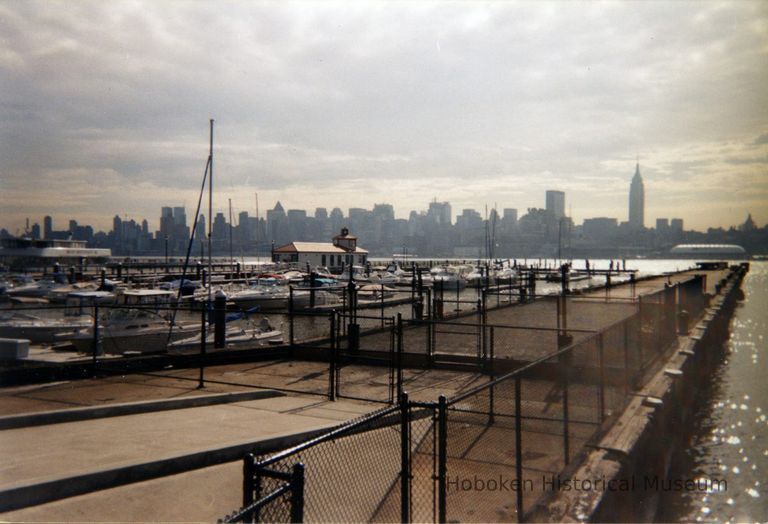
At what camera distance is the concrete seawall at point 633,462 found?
22.6 ft

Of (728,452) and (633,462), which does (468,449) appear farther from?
(728,452)

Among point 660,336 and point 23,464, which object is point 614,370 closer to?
point 660,336

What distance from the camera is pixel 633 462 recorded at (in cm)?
892

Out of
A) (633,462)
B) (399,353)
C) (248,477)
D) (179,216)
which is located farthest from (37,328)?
(179,216)

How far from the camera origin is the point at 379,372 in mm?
14422

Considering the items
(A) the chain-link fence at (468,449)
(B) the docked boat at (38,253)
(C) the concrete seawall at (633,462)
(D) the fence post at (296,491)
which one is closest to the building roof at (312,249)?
(B) the docked boat at (38,253)

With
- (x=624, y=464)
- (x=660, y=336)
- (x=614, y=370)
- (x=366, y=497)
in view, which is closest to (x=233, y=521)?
(x=366, y=497)

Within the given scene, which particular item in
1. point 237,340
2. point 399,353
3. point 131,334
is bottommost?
point 237,340

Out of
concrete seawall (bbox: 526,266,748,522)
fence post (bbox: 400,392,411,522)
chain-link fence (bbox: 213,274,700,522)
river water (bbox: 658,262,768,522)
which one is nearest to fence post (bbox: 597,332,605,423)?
chain-link fence (bbox: 213,274,700,522)

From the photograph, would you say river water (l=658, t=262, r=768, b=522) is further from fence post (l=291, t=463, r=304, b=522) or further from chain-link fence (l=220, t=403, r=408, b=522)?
fence post (l=291, t=463, r=304, b=522)

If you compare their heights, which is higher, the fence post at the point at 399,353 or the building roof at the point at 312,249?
the building roof at the point at 312,249

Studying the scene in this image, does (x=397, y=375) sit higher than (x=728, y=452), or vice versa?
(x=397, y=375)

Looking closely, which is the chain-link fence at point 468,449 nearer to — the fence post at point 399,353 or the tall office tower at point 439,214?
the fence post at point 399,353

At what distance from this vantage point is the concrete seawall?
690cm
